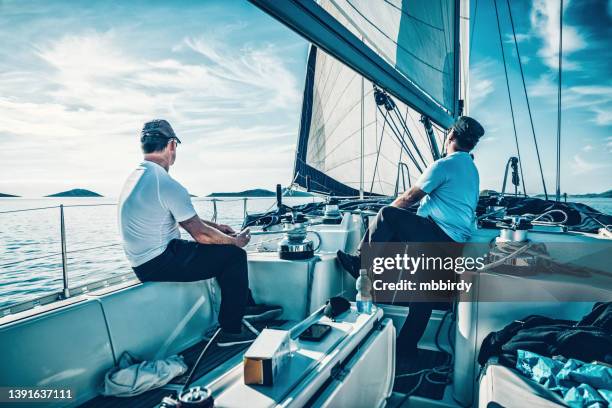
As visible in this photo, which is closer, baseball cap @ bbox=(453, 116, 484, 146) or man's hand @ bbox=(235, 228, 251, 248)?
man's hand @ bbox=(235, 228, 251, 248)

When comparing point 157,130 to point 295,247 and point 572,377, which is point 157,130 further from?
point 572,377

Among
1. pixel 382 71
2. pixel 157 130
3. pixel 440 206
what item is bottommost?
pixel 440 206

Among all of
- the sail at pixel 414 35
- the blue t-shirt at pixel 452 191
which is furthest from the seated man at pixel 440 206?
the sail at pixel 414 35

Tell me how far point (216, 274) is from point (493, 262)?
140cm

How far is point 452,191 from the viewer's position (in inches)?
88.2

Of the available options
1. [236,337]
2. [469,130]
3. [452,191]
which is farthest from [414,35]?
[236,337]

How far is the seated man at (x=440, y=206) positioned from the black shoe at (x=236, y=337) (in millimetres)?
860

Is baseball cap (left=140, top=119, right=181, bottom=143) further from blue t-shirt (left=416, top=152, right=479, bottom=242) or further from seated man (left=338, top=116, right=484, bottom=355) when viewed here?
blue t-shirt (left=416, top=152, right=479, bottom=242)

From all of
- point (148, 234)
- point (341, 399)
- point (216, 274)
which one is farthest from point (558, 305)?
point (148, 234)

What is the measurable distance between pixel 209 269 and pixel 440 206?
141 centimetres

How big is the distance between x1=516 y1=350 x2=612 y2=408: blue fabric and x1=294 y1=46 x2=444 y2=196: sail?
20.0ft

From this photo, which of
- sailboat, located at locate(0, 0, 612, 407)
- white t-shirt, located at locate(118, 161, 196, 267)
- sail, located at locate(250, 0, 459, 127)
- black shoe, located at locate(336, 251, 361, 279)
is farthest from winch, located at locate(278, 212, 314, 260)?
sail, located at locate(250, 0, 459, 127)

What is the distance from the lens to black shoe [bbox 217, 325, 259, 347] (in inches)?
81.1

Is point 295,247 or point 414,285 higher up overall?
point 295,247
